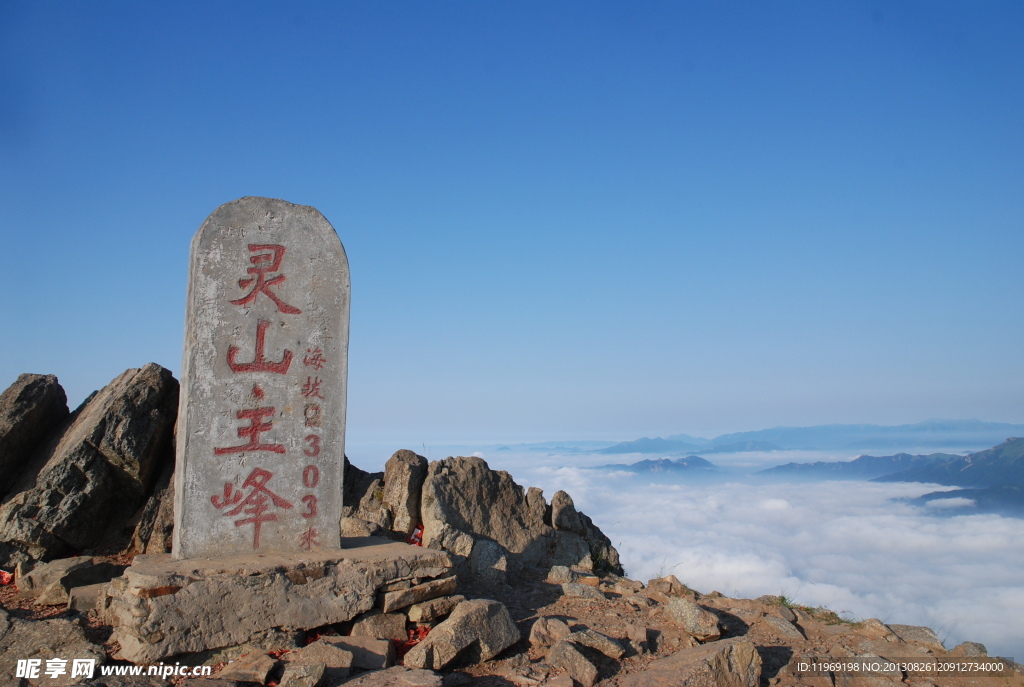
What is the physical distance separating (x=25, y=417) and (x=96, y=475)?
1473 millimetres

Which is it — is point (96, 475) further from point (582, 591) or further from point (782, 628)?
point (782, 628)

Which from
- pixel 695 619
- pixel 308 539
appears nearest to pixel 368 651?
pixel 308 539

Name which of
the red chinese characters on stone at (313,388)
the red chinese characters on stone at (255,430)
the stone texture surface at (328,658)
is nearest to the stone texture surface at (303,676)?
the stone texture surface at (328,658)

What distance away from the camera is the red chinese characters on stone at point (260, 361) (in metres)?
6.11

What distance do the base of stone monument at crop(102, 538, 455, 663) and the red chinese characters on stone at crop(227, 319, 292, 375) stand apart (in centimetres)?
163

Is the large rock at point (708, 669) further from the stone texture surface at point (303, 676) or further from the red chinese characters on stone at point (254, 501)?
the red chinese characters on stone at point (254, 501)

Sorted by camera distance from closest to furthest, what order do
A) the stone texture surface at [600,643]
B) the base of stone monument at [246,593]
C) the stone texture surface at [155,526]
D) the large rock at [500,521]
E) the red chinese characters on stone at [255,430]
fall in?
the base of stone monument at [246,593] → the stone texture surface at [600,643] → the red chinese characters on stone at [255,430] → the stone texture surface at [155,526] → the large rock at [500,521]

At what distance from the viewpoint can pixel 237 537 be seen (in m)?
6.05

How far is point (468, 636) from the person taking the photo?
558 centimetres

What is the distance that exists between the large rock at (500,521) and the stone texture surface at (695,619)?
2125 mm

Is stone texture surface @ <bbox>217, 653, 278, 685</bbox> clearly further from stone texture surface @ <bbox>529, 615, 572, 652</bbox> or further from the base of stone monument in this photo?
stone texture surface @ <bbox>529, 615, 572, 652</bbox>

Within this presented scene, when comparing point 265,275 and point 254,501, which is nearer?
point 254,501

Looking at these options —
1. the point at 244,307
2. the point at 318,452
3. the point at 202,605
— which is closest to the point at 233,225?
the point at 244,307

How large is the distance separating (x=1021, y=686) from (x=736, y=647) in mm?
2711
